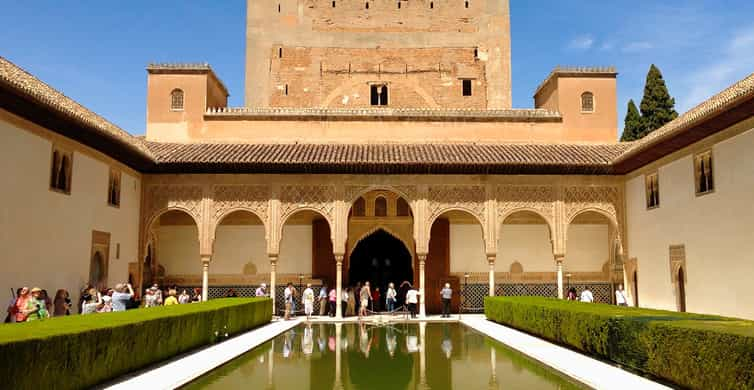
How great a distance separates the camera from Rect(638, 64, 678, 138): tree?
29031 mm

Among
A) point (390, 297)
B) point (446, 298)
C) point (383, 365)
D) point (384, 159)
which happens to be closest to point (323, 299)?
point (390, 297)

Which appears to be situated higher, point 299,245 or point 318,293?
point 299,245

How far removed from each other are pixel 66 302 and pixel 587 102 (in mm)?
16850

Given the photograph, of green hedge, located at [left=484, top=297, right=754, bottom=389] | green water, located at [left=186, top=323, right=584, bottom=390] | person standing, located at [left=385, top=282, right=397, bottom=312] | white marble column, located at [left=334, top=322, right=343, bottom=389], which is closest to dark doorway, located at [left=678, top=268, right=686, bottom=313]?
green hedge, located at [left=484, top=297, right=754, bottom=389]

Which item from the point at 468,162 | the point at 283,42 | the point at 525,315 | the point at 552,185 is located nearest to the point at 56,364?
the point at 525,315

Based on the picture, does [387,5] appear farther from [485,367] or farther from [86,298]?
[485,367]

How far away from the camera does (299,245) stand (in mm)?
21172

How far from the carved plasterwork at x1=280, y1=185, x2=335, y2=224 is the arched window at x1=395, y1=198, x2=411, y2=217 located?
9.33ft

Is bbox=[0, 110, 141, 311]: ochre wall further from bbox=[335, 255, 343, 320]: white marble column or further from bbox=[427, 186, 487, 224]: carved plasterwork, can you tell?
bbox=[427, 186, 487, 224]: carved plasterwork

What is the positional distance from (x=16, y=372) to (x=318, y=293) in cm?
1489

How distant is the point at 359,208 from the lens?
2116 cm

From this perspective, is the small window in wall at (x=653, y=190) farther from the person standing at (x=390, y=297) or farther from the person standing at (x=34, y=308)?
the person standing at (x=34, y=308)

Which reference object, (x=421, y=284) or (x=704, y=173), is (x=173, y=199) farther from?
(x=704, y=173)

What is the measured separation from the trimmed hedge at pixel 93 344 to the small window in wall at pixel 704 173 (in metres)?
10.6
